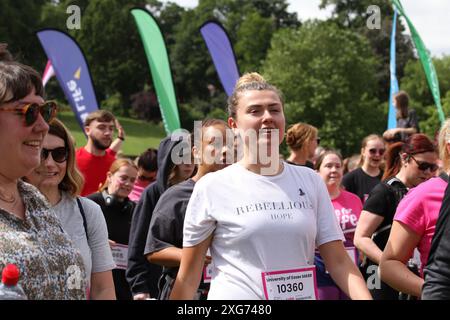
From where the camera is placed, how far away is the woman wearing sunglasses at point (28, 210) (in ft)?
7.50

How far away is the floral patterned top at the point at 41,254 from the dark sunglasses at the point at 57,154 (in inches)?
47.9

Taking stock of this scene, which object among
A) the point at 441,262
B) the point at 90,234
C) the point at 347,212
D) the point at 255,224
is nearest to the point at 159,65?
the point at 347,212

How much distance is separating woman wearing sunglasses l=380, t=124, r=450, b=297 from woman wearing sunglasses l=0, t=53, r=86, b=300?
6.53 feet

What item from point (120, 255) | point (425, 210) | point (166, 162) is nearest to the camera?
point (425, 210)

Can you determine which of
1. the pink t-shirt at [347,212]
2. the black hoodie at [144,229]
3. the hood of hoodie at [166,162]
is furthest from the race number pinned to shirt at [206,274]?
the pink t-shirt at [347,212]

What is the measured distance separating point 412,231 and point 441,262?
2.02 ft

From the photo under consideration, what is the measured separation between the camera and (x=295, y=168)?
3545 mm

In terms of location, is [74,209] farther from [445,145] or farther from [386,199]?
[386,199]

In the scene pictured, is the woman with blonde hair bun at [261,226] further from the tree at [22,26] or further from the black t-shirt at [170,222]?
the tree at [22,26]

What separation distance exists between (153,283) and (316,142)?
8.54 feet

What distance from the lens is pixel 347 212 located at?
267 inches

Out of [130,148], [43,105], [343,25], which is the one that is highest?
[343,25]
